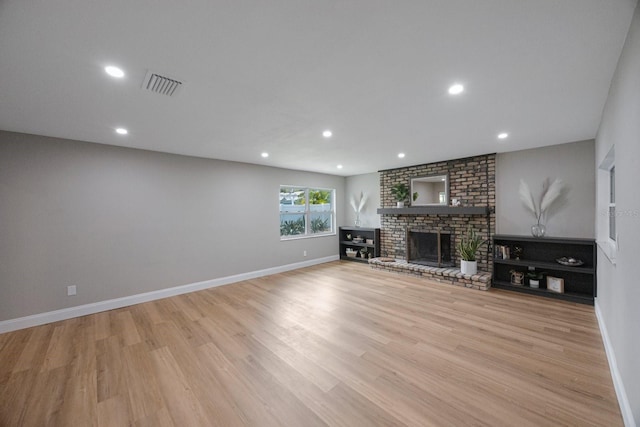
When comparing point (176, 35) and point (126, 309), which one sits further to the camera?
point (126, 309)

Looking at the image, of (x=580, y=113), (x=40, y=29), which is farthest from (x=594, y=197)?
(x=40, y=29)

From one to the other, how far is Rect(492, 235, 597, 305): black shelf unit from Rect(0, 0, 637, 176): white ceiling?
177cm

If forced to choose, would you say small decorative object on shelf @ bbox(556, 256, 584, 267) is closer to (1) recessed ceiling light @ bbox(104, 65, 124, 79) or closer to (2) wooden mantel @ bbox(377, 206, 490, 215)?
(2) wooden mantel @ bbox(377, 206, 490, 215)

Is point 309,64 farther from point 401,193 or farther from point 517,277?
point 517,277

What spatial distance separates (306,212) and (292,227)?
56 cm

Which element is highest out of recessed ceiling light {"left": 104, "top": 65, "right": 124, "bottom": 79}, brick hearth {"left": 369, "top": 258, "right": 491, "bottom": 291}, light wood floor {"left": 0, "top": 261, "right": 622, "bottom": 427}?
recessed ceiling light {"left": 104, "top": 65, "right": 124, "bottom": 79}

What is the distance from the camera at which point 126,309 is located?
11.7ft

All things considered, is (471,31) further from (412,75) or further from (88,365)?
(88,365)

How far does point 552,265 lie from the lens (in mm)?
3730

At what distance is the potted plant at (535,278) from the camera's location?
3.92 m

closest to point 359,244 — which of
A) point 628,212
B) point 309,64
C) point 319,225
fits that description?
point 319,225

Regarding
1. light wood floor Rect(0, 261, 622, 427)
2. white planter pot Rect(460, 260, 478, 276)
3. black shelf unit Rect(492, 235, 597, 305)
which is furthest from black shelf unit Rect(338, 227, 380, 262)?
light wood floor Rect(0, 261, 622, 427)

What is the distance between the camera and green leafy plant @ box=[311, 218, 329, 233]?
6.58 m

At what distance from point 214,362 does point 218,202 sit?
3.10 meters
